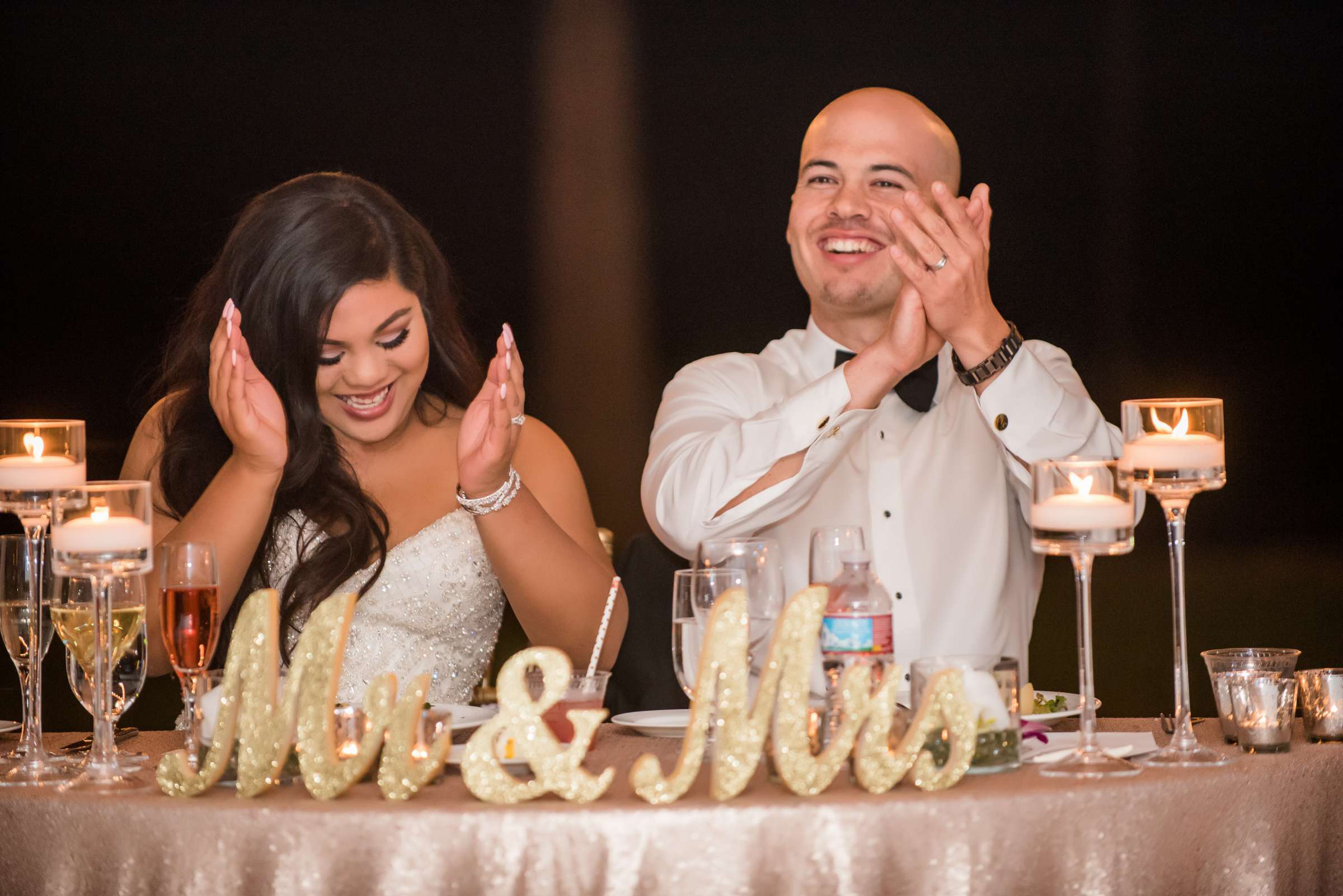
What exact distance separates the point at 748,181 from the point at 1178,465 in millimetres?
2589

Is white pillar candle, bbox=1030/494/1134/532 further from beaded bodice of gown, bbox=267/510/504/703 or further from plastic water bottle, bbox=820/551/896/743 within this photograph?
beaded bodice of gown, bbox=267/510/504/703

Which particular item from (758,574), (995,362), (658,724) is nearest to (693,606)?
(758,574)

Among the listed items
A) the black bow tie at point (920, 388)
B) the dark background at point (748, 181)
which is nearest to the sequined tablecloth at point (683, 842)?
the black bow tie at point (920, 388)

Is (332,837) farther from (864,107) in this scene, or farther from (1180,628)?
(864,107)

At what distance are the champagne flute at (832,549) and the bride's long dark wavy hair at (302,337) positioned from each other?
109 cm

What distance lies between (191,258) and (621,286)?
119 centimetres

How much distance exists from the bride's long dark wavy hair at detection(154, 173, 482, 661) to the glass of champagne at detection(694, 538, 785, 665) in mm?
1056

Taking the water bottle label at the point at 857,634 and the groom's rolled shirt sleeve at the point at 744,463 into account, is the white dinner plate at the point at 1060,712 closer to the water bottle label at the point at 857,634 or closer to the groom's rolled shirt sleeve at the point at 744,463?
the water bottle label at the point at 857,634

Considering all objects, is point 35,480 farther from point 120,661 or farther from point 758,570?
point 758,570

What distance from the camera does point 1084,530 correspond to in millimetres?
1437

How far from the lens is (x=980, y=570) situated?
2545 mm

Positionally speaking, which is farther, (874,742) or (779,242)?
(779,242)

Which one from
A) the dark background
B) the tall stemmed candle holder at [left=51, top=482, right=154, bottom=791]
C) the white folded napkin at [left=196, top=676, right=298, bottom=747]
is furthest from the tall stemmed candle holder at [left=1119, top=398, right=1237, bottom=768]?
the dark background

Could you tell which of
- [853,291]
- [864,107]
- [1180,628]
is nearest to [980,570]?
[853,291]
